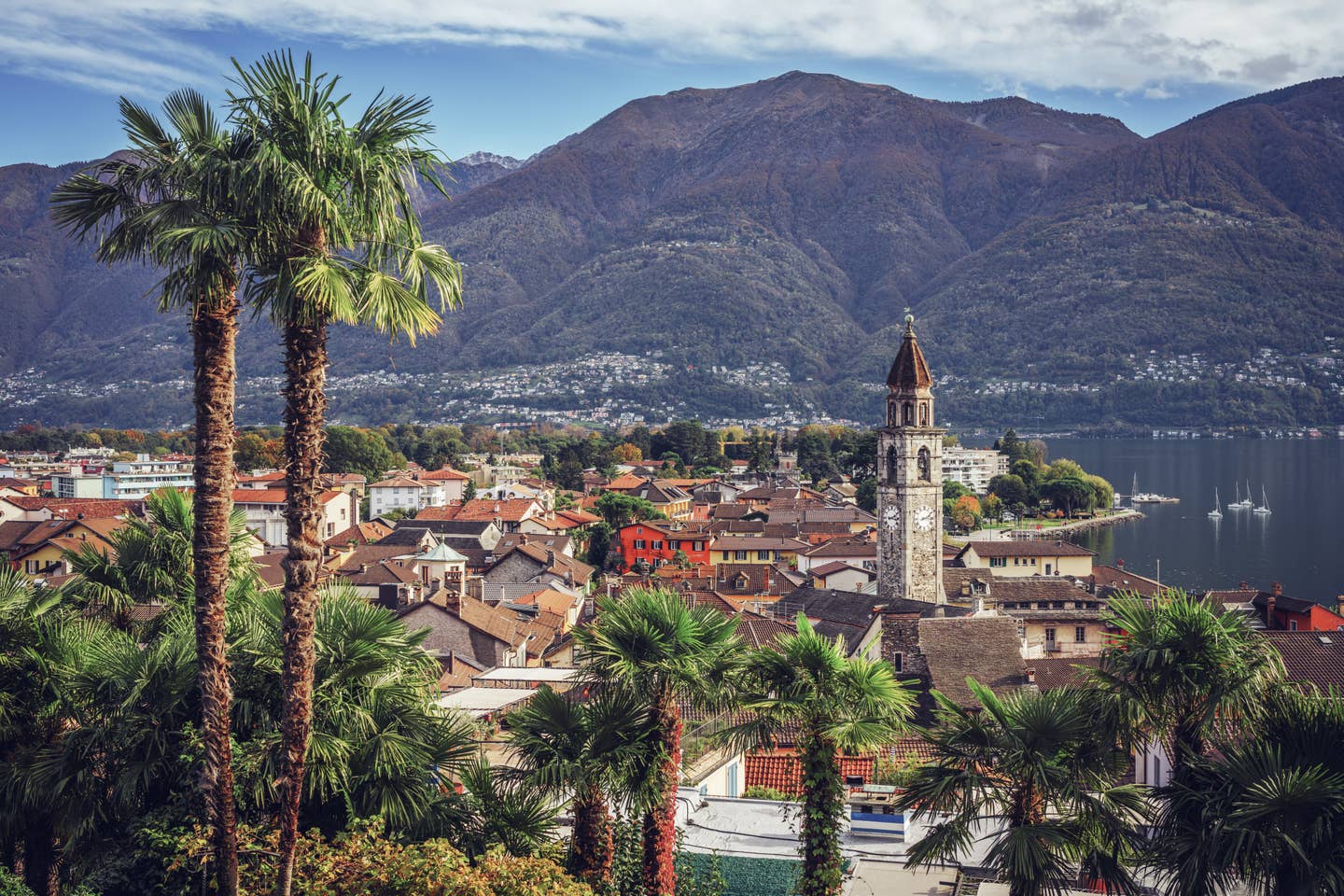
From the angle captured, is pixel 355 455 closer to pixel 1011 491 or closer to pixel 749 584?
pixel 749 584

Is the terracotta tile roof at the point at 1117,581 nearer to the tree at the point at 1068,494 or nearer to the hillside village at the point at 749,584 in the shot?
the hillside village at the point at 749,584

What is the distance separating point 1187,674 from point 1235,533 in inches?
3977

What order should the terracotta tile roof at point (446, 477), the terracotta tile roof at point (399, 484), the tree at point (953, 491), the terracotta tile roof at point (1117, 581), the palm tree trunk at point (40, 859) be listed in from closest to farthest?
the palm tree trunk at point (40, 859) → the terracotta tile roof at point (1117, 581) → the terracotta tile roof at point (399, 484) → the terracotta tile roof at point (446, 477) → the tree at point (953, 491)

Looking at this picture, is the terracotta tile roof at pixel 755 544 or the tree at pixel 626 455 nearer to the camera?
the terracotta tile roof at pixel 755 544

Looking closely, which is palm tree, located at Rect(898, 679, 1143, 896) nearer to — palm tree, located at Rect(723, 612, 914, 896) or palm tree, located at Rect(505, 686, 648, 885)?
palm tree, located at Rect(723, 612, 914, 896)

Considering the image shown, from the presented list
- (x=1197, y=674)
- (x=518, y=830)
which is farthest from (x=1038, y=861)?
(x=518, y=830)

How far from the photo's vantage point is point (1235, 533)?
10375cm

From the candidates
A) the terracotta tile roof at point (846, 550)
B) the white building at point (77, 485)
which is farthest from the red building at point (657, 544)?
the white building at point (77, 485)

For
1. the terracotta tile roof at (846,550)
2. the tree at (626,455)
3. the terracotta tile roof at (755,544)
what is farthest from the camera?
the tree at (626,455)

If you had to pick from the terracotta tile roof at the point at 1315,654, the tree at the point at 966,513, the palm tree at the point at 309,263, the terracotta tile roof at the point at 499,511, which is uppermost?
the palm tree at the point at 309,263

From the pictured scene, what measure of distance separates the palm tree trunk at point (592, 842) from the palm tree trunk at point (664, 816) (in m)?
0.48

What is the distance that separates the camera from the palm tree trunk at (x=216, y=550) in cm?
957

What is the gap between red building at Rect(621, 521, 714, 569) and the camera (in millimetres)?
60084

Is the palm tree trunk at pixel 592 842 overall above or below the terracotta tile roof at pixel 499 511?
above
